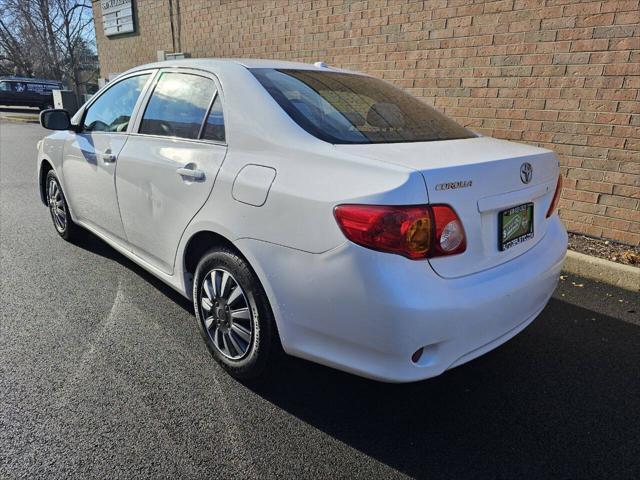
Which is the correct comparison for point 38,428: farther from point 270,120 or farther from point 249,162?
point 270,120

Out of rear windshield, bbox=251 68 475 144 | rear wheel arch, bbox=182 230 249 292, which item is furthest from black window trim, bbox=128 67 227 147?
rear wheel arch, bbox=182 230 249 292

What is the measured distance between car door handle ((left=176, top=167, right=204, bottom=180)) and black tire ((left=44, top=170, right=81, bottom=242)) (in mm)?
2303

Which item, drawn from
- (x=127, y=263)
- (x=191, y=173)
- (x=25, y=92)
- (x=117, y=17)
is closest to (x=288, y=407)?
(x=191, y=173)

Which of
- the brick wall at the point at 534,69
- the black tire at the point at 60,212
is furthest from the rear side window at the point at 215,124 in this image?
the brick wall at the point at 534,69

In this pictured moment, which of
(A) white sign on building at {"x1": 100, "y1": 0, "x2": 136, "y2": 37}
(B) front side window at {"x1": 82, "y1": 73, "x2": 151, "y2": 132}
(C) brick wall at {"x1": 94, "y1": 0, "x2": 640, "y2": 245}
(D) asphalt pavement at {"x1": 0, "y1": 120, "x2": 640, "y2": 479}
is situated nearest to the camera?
(D) asphalt pavement at {"x1": 0, "y1": 120, "x2": 640, "y2": 479}

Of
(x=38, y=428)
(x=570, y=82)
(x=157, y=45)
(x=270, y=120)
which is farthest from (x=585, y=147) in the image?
(x=157, y=45)

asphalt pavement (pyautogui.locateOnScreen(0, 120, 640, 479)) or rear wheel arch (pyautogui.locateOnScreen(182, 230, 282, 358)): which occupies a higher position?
rear wheel arch (pyautogui.locateOnScreen(182, 230, 282, 358))

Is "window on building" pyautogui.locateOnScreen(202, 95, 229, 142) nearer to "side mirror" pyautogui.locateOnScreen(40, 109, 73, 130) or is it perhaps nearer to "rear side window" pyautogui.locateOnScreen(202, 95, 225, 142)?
"rear side window" pyautogui.locateOnScreen(202, 95, 225, 142)

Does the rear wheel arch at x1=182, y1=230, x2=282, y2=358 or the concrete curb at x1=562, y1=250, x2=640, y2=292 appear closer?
the rear wheel arch at x1=182, y1=230, x2=282, y2=358

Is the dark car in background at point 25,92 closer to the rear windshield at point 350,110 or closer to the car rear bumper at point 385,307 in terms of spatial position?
the rear windshield at point 350,110

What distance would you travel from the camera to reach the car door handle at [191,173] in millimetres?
2507

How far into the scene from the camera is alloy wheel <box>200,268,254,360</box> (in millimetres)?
2395

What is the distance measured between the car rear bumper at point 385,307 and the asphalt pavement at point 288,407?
41 centimetres

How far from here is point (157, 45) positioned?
11.7 meters
